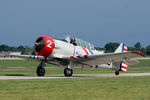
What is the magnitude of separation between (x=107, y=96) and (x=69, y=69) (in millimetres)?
10029

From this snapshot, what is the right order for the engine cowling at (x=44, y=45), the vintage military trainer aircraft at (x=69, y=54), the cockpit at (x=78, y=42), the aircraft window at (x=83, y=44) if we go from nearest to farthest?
1. the engine cowling at (x=44, y=45)
2. the vintage military trainer aircraft at (x=69, y=54)
3. the cockpit at (x=78, y=42)
4. the aircraft window at (x=83, y=44)

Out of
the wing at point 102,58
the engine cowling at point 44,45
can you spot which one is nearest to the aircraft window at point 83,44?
A: the wing at point 102,58

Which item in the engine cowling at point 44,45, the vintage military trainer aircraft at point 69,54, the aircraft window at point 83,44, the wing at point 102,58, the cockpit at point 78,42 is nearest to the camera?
the engine cowling at point 44,45

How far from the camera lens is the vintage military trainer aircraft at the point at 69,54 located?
20.0 metres

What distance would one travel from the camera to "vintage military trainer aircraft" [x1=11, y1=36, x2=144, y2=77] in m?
20.0

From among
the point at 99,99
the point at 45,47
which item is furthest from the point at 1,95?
the point at 45,47

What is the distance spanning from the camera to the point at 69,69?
68.0 feet

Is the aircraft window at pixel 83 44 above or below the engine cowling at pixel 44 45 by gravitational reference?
above

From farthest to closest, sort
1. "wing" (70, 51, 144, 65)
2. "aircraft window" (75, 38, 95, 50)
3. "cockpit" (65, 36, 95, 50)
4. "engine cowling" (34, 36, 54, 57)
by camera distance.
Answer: "aircraft window" (75, 38, 95, 50), "cockpit" (65, 36, 95, 50), "wing" (70, 51, 144, 65), "engine cowling" (34, 36, 54, 57)

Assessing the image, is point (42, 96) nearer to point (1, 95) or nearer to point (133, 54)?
point (1, 95)

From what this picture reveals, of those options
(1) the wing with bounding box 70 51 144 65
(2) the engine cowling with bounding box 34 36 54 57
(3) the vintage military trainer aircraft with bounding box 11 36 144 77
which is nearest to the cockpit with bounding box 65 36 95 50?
(3) the vintage military trainer aircraft with bounding box 11 36 144 77

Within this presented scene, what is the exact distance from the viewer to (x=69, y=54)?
68.9 feet

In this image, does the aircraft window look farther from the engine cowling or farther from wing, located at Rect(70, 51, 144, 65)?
the engine cowling

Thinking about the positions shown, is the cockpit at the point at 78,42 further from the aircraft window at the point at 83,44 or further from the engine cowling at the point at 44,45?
the engine cowling at the point at 44,45
